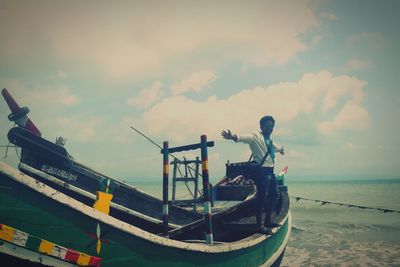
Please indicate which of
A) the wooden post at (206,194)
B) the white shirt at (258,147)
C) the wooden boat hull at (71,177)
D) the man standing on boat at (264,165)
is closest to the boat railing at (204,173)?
the wooden post at (206,194)

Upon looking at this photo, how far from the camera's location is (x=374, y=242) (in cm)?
1209

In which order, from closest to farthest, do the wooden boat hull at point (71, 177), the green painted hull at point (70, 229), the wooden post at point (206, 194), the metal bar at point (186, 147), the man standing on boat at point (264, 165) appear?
the green painted hull at point (70, 229) → the wooden post at point (206, 194) → the metal bar at point (186, 147) → the man standing on boat at point (264, 165) → the wooden boat hull at point (71, 177)

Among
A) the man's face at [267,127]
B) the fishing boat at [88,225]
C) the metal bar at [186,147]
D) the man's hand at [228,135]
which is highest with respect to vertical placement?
the man's face at [267,127]

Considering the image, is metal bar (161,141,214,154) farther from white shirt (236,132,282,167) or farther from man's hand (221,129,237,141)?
white shirt (236,132,282,167)

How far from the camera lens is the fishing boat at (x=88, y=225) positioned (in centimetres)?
243

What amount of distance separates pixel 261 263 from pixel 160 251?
306 centimetres

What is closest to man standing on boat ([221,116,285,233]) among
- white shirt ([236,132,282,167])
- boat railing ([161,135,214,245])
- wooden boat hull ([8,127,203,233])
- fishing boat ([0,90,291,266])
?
white shirt ([236,132,282,167])

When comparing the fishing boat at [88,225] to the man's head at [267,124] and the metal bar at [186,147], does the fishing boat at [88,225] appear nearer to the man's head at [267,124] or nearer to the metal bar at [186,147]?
the metal bar at [186,147]

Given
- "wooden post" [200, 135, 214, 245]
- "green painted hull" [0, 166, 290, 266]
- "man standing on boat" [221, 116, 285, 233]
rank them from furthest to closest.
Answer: "man standing on boat" [221, 116, 285, 233] < "wooden post" [200, 135, 214, 245] < "green painted hull" [0, 166, 290, 266]

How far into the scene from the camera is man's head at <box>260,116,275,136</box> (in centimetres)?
557

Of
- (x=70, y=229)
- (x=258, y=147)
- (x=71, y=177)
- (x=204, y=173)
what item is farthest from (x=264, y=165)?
(x=71, y=177)

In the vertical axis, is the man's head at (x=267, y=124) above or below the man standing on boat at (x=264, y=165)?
above

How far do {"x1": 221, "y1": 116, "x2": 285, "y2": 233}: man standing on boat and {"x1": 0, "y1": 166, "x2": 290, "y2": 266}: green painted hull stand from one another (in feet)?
8.60

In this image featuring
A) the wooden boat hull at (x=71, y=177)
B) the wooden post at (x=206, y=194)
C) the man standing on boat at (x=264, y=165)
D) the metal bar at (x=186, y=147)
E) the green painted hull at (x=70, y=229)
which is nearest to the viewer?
the green painted hull at (x=70, y=229)
